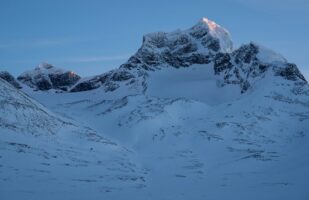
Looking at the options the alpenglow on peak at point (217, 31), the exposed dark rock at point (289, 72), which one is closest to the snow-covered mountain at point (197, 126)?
the exposed dark rock at point (289, 72)

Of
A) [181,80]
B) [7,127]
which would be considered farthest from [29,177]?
[181,80]

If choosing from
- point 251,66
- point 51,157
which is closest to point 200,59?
point 251,66

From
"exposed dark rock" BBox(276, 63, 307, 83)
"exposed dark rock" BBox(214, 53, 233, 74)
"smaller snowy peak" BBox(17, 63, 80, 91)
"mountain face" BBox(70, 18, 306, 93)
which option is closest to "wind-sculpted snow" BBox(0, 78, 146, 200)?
"exposed dark rock" BBox(276, 63, 307, 83)

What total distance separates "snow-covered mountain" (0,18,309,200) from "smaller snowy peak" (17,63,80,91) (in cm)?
1321

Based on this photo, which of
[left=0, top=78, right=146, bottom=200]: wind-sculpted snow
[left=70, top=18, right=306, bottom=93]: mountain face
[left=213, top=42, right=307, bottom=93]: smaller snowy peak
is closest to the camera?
[left=0, top=78, right=146, bottom=200]: wind-sculpted snow

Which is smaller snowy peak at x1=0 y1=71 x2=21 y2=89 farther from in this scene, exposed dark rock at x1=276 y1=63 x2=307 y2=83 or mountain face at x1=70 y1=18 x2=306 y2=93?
exposed dark rock at x1=276 y1=63 x2=307 y2=83

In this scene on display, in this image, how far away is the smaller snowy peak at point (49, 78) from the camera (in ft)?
585

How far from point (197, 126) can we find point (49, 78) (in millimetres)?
99289

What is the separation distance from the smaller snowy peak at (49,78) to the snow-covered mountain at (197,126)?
43.3 ft

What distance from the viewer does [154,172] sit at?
70.8 m

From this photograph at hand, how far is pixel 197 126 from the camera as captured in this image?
308ft

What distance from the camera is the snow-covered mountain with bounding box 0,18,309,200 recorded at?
198 feet

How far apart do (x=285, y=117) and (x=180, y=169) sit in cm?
3155

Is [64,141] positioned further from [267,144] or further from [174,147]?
[267,144]
